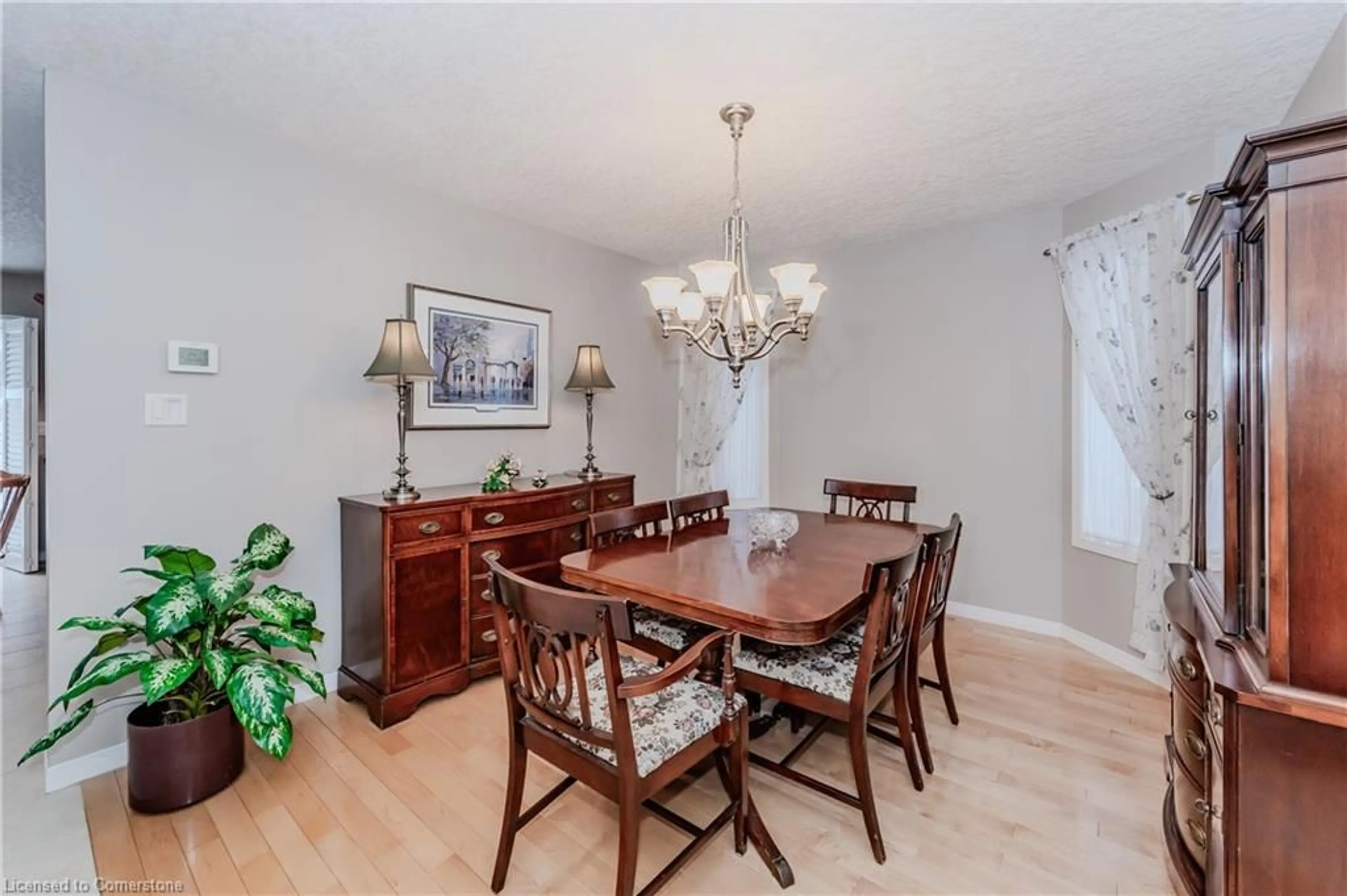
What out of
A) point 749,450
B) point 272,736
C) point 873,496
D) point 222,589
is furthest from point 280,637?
point 749,450

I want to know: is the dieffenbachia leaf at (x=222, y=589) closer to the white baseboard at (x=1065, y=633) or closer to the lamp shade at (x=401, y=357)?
the lamp shade at (x=401, y=357)

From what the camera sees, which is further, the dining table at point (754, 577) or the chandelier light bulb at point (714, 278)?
the chandelier light bulb at point (714, 278)

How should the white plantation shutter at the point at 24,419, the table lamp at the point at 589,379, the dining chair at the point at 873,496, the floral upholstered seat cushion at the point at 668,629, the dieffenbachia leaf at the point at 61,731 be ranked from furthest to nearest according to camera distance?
the white plantation shutter at the point at 24,419, the table lamp at the point at 589,379, the dining chair at the point at 873,496, the floral upholstered seat cushion at the point at 668,629, the dieffenbachia leaf at the point at 61,731

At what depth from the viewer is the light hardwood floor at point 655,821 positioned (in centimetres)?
167

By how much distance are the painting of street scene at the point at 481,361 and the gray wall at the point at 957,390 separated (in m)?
1.95

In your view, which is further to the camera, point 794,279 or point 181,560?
point 794,279

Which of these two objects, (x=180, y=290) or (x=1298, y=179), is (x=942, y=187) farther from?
(x=180, y=290)

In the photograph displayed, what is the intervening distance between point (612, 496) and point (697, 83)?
2.18 meters

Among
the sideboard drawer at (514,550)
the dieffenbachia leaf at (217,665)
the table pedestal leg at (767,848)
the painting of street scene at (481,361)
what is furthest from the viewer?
the painting of street scene at (481,361)

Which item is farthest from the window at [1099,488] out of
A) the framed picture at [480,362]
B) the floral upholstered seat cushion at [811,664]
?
the framed picture at [480,362]

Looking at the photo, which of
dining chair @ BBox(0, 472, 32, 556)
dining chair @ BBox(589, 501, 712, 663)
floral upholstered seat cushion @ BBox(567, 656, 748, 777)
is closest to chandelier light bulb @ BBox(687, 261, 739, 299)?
dining chair @ BBox(589, 501, 712, 663)

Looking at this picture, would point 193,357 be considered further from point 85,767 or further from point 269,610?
point 85,767

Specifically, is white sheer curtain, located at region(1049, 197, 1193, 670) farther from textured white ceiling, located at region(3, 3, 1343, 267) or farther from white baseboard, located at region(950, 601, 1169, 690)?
textured white ceiling, located at region(3, 3, 1343, 267)

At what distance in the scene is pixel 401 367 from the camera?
262 cm
